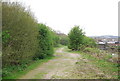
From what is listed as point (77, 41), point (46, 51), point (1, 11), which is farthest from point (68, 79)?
point (77, 41)

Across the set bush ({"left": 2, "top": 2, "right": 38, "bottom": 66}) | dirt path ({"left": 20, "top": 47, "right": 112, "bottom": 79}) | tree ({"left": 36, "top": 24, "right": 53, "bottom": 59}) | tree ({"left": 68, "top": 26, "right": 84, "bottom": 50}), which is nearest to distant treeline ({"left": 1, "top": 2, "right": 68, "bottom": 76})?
bush ({"left": 2, "top": 2, "right": 38, "bottom": 66})

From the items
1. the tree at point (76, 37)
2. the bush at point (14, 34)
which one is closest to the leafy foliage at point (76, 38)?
the tree at point (76, 37)

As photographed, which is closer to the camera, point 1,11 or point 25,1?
point 1,11

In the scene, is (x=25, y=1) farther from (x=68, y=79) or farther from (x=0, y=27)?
(x=68, y=79)

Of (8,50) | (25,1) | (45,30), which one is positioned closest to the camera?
(8,50)

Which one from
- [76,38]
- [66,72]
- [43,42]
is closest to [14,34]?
[66,72]

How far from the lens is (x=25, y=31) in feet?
23.8

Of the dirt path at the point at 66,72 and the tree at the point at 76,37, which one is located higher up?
the tree at the point at 76,37

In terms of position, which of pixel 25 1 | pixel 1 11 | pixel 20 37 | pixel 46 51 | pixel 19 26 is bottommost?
pixel 46 51

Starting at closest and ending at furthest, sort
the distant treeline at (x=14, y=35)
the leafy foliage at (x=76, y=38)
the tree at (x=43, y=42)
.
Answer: the distant treeline at (x=14, y=35), the tree at (x=43, y=42), the leafy foliage at (x=76, y=38)

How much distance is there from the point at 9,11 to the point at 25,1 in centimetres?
250

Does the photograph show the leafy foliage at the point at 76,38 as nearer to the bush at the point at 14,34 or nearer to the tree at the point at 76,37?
the tree at the point at 76,37

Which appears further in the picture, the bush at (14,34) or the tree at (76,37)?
the tree at (76,37)

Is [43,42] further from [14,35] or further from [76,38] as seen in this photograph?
[76,38]
